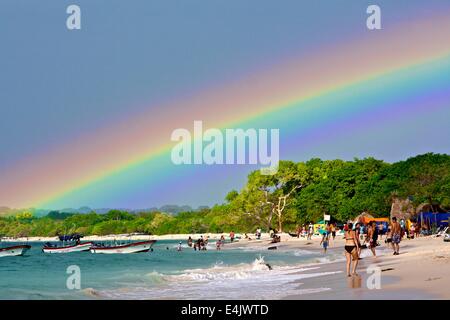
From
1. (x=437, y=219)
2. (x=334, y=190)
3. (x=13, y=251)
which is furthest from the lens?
(x=334, y=190)

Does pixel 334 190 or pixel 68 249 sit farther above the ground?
pixel 334 190

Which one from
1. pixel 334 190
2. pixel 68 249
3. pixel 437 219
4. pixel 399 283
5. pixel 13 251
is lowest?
pixel 68 249

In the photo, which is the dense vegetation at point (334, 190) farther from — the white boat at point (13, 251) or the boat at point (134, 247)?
the white boat at point (13, 251)

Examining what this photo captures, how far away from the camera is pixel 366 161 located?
118812 mm

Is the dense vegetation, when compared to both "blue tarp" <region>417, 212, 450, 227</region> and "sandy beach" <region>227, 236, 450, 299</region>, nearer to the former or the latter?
"blue tarp" <region>417, 212, 450, 227</region>

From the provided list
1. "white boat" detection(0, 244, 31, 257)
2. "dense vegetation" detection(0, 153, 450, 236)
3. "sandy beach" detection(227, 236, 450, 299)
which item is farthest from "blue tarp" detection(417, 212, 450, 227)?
"white boat" detection(0, 244, 31, 257)

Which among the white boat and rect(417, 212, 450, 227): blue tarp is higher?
rect(417, 212, 450, 227): blue tarp

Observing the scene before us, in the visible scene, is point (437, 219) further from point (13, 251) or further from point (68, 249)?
point (68, 249)

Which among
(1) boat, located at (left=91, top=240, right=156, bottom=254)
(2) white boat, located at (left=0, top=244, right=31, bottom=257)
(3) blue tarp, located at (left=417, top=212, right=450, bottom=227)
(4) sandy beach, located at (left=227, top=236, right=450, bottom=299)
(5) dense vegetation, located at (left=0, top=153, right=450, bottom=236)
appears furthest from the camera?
(2) white boat, located at (left=0, top=244, right=31, bottom=257)

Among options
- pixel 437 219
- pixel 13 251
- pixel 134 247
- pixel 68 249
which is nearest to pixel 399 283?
pixel 437 219

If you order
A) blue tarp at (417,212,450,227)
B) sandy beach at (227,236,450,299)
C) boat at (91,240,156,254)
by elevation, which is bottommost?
boat at (91,240,156,254)

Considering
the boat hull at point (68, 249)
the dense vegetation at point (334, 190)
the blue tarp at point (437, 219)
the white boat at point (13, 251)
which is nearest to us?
the blue tarp at point (437, 219)

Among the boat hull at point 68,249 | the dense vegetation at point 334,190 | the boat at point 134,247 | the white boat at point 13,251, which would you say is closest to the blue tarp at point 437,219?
the dense vegetation at point 334,190
